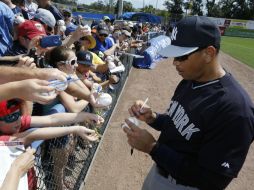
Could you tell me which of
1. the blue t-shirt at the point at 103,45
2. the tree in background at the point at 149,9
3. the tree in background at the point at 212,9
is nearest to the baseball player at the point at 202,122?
the blue t-shirt at the point at 103,45

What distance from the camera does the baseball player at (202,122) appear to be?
2162 mm

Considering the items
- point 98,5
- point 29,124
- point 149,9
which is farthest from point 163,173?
point 98,5

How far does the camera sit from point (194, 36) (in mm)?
2293

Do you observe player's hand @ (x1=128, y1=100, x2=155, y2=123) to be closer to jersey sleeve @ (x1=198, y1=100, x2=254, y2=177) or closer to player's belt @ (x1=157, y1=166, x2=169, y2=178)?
player's belt @ (x1=157, y1=166, x2=169, y2=178)

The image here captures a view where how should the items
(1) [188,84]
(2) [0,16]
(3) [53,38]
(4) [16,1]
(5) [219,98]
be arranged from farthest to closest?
(4) [16,1] → (2) [0,16] → (3) [53,38] → (1) [188,84] → (5) [219,98]

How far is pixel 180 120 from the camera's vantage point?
2473mm

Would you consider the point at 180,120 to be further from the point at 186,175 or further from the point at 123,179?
the point at 123,179

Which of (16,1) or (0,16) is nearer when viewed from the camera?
(0,16)

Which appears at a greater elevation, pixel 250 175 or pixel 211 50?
pixel 211 50

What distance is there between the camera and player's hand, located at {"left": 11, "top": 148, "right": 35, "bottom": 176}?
1.84 metres

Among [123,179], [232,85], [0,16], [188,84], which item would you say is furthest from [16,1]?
[232,85]

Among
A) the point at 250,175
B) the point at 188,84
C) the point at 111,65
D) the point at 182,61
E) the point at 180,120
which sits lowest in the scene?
the point at 250,175

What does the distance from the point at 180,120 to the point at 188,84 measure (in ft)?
1.22

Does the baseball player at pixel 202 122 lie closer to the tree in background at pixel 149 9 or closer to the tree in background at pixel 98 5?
the tree in background at pixel 149 9
